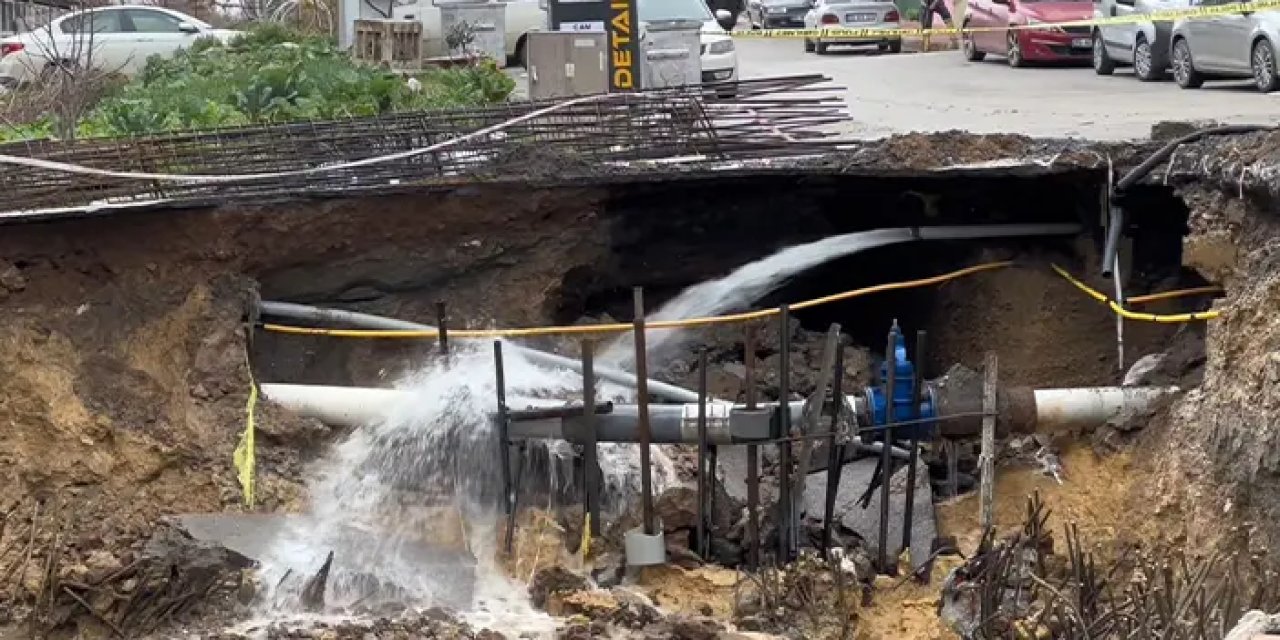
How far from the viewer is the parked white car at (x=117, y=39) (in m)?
19.3

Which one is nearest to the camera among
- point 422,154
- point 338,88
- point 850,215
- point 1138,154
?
point 1138,154

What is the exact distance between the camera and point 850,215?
930cm

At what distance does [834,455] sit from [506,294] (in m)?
2.42

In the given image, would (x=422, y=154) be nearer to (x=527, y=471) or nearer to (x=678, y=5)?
(x=527, y=471)

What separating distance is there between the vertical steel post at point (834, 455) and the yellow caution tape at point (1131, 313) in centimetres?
146

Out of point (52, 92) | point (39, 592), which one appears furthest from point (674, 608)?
point (52, 92)

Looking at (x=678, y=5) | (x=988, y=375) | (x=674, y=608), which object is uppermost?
(x=678, y=5)

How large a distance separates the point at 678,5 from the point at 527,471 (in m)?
11.8

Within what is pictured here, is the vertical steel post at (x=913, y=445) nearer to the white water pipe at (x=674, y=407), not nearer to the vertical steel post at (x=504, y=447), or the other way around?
the white water pipe at (x=674, y=407)

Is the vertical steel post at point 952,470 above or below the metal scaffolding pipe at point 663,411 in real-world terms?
below

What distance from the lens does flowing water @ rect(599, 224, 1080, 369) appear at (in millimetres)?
8672

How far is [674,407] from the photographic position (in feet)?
23.7

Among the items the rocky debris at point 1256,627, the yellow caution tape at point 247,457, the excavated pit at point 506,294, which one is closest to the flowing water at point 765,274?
the excavated pit at point 506,294

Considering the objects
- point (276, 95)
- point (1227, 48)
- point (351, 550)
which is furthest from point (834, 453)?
point (1227, 48)
